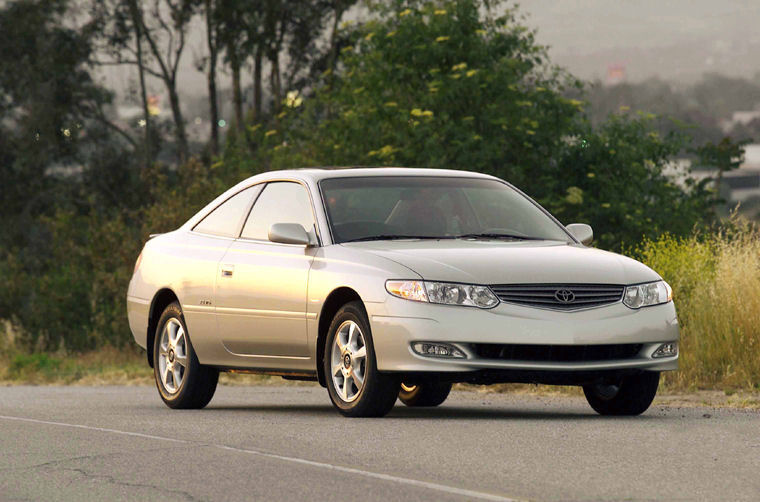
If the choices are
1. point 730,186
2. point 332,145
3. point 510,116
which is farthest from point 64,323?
point 730,186

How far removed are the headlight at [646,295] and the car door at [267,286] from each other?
84.1 inches

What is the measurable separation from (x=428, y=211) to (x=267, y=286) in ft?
4.05

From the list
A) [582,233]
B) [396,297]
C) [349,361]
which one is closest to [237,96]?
[582,233]

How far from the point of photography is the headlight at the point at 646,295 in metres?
9.93

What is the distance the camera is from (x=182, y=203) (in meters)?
33.0

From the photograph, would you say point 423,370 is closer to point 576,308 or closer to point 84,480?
point 576,308

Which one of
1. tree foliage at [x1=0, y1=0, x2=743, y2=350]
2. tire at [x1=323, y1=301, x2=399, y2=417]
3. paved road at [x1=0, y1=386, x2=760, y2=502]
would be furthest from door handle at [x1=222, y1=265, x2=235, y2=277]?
tree foliage at [x1=0, y1=0, x2=743, y2=350]

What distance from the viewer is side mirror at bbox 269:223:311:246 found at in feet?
34.2

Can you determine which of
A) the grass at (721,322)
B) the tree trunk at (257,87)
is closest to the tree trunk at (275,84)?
the tree trunk at (257,87)

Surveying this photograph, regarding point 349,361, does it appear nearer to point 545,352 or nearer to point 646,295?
point 545,352

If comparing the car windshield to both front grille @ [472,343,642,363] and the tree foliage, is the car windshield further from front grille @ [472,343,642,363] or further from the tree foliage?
the tree foliage

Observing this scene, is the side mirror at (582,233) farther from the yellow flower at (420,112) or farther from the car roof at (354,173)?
the yellow flower at (420,112)

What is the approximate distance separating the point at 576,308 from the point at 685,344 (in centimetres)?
504

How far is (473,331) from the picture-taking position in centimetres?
956
